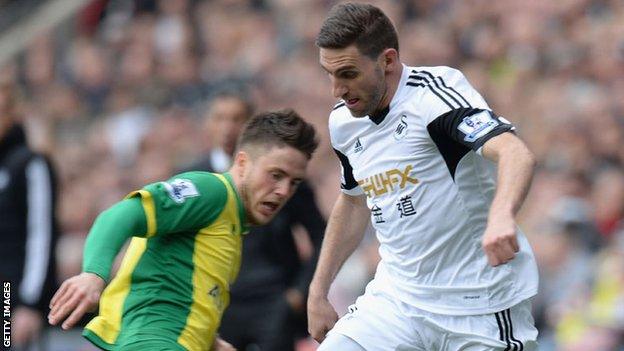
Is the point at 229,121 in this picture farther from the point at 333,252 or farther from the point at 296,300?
the point at 333,252

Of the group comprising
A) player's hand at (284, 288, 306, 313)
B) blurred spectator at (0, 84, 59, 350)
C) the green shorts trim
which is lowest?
player's hand at (284, 288, 306, 313)

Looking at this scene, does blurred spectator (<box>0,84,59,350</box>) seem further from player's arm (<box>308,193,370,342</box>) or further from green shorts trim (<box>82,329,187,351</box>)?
green shorts trim (<box>82,329,187,351</box>)

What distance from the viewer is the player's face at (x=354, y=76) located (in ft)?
17.3

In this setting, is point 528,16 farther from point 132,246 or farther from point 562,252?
point 132,246

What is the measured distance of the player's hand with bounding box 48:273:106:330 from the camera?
4.48 meters

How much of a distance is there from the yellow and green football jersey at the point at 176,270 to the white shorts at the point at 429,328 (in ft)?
2.11

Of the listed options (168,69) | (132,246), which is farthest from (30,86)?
(132,246)

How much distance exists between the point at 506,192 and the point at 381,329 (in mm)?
1207

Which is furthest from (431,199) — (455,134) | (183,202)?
(183,202)

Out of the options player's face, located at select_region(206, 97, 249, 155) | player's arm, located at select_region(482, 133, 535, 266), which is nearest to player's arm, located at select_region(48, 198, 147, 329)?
player's arm, located at select_region(482, 133, 535, 266)

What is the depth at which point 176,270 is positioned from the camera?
16.9 feet

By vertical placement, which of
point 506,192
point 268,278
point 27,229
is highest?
point 506,192

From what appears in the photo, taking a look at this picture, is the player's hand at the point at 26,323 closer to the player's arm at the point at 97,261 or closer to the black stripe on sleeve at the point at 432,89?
the player's arm at the point at 97,261

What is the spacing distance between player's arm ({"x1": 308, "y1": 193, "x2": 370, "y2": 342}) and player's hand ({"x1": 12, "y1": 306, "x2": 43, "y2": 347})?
210 cm
